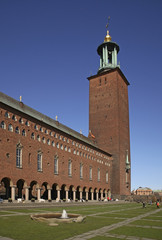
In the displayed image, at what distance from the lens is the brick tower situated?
63.3m

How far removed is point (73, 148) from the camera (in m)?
48.2

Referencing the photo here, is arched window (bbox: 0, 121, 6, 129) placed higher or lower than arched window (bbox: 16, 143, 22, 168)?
higher

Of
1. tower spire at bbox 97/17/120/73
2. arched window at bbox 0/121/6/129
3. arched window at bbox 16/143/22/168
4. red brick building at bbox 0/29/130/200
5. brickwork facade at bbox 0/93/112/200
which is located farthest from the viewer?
tower spire at bbox 97/17/120/73

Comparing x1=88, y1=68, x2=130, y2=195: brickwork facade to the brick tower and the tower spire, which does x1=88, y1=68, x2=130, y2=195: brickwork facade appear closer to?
the brick tower

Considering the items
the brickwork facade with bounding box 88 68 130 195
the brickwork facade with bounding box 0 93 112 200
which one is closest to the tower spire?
the brickwork facade with bounding box 88 68 130 195

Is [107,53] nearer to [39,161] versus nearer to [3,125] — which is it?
[39,161]

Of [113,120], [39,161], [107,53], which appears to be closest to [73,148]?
[39,161]

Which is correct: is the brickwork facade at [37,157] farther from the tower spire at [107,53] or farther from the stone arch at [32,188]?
the tower spire at [107,53]

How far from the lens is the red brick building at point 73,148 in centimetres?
3285

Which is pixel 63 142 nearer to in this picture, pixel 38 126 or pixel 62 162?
pixel 62 162

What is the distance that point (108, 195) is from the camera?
62.2 m

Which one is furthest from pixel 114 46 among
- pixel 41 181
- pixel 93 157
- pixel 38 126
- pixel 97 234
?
pixel 97 234

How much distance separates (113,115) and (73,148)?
68.5 feet

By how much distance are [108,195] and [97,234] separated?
5426cm
